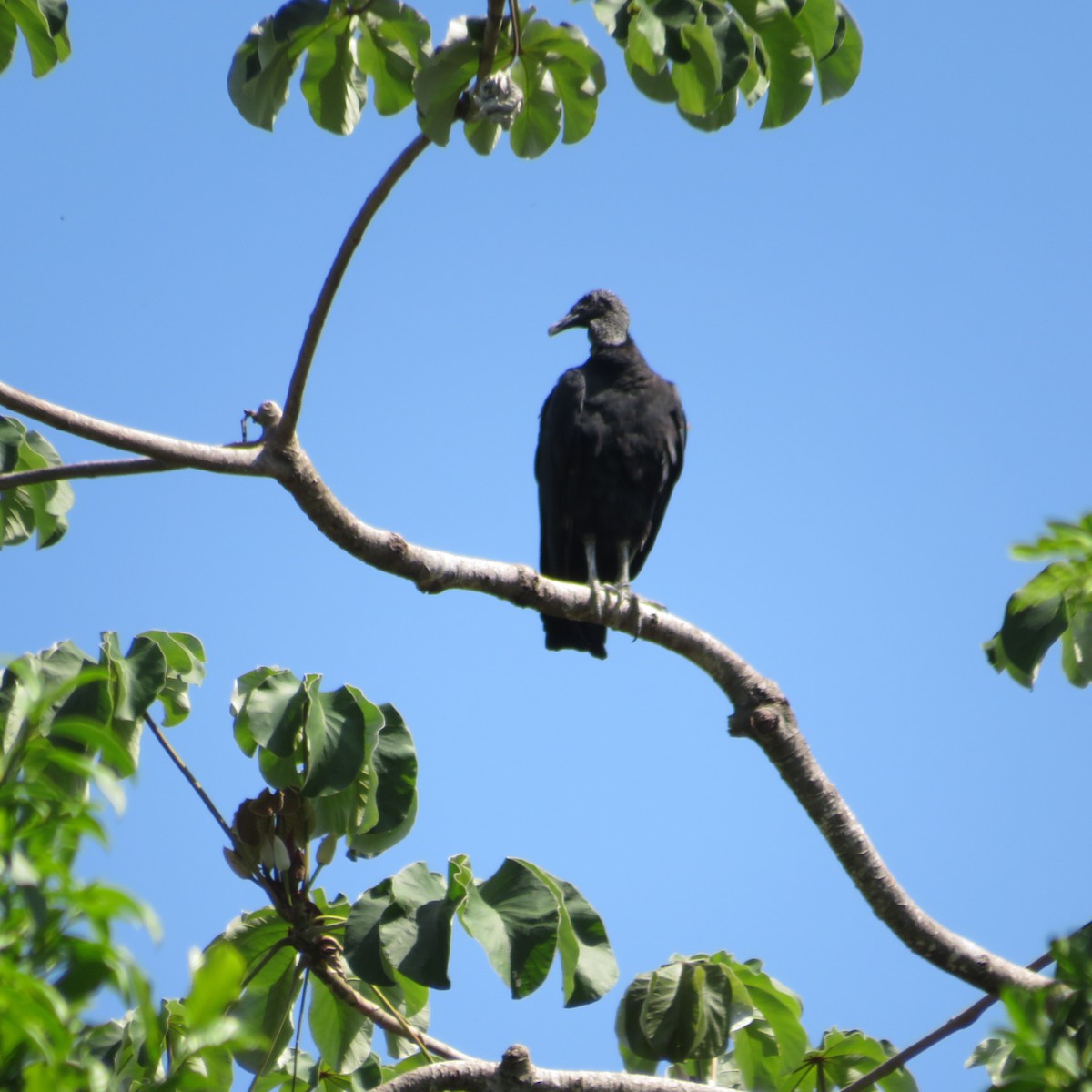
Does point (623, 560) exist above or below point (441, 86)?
above

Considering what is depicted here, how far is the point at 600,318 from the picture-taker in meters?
6.07

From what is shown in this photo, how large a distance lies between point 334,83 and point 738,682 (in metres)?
1.60

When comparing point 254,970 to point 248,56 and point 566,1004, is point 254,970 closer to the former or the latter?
point 566,1004

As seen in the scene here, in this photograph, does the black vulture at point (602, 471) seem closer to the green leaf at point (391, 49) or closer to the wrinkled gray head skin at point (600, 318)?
the wrinkled gray head skin at point (600, 318)

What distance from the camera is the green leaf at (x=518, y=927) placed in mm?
2359

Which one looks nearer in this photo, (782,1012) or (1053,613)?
(1053,613)

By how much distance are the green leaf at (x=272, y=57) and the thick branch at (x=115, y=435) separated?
80cm

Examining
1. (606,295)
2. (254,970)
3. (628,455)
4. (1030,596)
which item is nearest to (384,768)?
(254,970)

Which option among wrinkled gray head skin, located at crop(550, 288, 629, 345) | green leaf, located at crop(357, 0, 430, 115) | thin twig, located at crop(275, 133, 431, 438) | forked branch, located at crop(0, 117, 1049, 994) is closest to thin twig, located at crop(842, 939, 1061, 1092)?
forked branch, located at crop(0, 117, 1049, 994)

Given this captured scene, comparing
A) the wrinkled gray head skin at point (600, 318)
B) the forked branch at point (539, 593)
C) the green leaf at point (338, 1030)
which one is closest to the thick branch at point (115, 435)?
the forked branch at point (539, 593)

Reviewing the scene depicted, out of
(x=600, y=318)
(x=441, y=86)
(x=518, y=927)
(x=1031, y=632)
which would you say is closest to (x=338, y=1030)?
(x=518, y=927)

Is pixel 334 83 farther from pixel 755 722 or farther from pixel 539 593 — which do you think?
pixel 755 722

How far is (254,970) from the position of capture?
108 inches

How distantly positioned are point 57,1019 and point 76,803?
156mm
